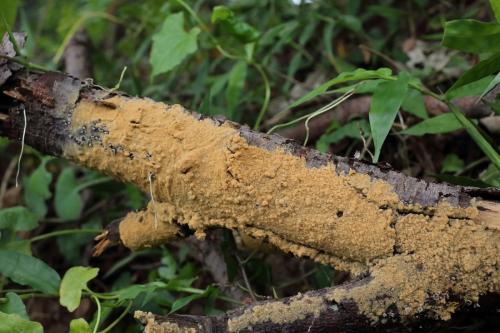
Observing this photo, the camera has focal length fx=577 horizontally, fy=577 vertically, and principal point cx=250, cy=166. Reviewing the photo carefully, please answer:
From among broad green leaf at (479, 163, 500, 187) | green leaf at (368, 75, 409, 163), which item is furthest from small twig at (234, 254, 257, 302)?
broad green leaf at (479, 163, 500, 187)

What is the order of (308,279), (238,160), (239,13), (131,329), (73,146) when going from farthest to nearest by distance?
(239,13), (308,279), (131,329), (73,146), (238,160)

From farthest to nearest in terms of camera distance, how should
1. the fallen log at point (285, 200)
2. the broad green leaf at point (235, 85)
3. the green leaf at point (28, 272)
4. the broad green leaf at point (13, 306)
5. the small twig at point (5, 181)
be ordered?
the small twig at point (5, 181)
the broad green leaf at point (235, 85)
the green leaf at point (28, 272)
the broad green leaf at point (13, 306)
the fallen log at point (285, 200)

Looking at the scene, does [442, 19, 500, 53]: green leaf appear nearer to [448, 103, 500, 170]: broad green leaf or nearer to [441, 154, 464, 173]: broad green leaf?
[448, 103, 500, 170]: broad green leaf

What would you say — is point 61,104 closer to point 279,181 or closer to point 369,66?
point 279,181

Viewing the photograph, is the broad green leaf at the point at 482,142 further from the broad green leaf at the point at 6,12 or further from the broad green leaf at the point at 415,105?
the broad green leaf at the point at 6,12

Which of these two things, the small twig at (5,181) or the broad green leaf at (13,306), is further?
the small twig at (5,181)

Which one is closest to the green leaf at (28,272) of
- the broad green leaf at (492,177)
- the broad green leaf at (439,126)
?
the broad green leaf at (439,126)

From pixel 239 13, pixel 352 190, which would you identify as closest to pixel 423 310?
pixel 352 190
